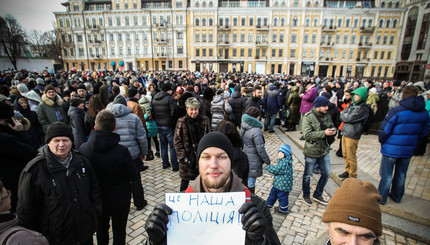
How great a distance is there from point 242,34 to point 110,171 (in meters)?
51.6

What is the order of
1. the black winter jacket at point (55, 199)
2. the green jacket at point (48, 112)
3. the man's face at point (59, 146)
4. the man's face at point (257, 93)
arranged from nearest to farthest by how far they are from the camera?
the black winter jacket at point (55, 199) < the man's face at point (59, 146) < the green jacket at point (48, 112) < the man's face at point (257, 93)

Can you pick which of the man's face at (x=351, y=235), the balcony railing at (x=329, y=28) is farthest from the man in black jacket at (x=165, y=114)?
the balcony railing at (x=329, y=28)

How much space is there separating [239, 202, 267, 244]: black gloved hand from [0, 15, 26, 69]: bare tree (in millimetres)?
47387

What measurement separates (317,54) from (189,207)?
5448 centimetres

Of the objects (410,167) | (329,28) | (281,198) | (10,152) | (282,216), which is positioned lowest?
(282,216)

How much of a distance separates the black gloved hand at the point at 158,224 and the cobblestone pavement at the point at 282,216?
233 centimetres

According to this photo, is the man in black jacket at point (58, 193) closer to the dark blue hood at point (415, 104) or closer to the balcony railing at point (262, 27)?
the dark blue hood at point (415, 104)

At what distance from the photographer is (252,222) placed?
3.94 ft

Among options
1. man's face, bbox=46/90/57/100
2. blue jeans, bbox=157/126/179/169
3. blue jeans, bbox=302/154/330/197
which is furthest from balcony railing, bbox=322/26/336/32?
man's face, bbox=46/90/57/100

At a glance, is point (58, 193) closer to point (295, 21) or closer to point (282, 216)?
point (282, 216)

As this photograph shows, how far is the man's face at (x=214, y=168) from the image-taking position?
150 centimetres

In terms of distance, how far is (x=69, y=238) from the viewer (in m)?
2.07

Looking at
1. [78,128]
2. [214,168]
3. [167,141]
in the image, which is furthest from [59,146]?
[167,141]

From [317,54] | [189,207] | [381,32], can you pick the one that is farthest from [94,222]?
[381,32]
